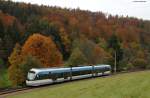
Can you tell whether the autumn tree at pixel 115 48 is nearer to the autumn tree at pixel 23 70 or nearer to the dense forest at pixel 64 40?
the dense forest at pixel 64 40

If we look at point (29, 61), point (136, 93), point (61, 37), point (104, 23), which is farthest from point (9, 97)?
Result: point (104, 23)

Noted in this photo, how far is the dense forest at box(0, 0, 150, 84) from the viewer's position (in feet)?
270

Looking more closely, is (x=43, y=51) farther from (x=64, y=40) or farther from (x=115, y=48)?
(x=64, y=40)

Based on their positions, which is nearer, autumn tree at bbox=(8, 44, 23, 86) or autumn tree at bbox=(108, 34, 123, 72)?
autumn tree at bbox=(8, 44, 23, 86)

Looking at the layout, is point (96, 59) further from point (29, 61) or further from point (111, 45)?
point (29, 61)

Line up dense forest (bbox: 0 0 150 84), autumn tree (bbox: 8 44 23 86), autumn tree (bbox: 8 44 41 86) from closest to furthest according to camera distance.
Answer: autumn tree (bbox: 8 44 41 86)
autumn tree (bbox: 8 44 23 86)
dense forest (bbox: 0 0 150 84)

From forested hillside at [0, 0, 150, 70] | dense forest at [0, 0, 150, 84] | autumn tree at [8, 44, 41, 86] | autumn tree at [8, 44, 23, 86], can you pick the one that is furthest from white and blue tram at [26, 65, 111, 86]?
forested hillside at [0, 0, 150, 70]

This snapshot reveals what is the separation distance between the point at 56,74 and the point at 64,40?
87302mm

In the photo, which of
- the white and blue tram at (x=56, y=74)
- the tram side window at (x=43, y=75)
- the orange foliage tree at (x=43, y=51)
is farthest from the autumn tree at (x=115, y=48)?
the tram side window at (x=43, y=75)

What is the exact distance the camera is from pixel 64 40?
135m

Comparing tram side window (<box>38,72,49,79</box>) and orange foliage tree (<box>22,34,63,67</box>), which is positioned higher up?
orange foliage tree (<box>22,34,63,67</box>)

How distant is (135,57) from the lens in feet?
351

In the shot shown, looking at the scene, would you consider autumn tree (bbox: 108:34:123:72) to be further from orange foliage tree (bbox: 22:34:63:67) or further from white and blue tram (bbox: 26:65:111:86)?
white and blue tram (bbox: 26:65:111:86)

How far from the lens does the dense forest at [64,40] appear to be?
3243 inches
